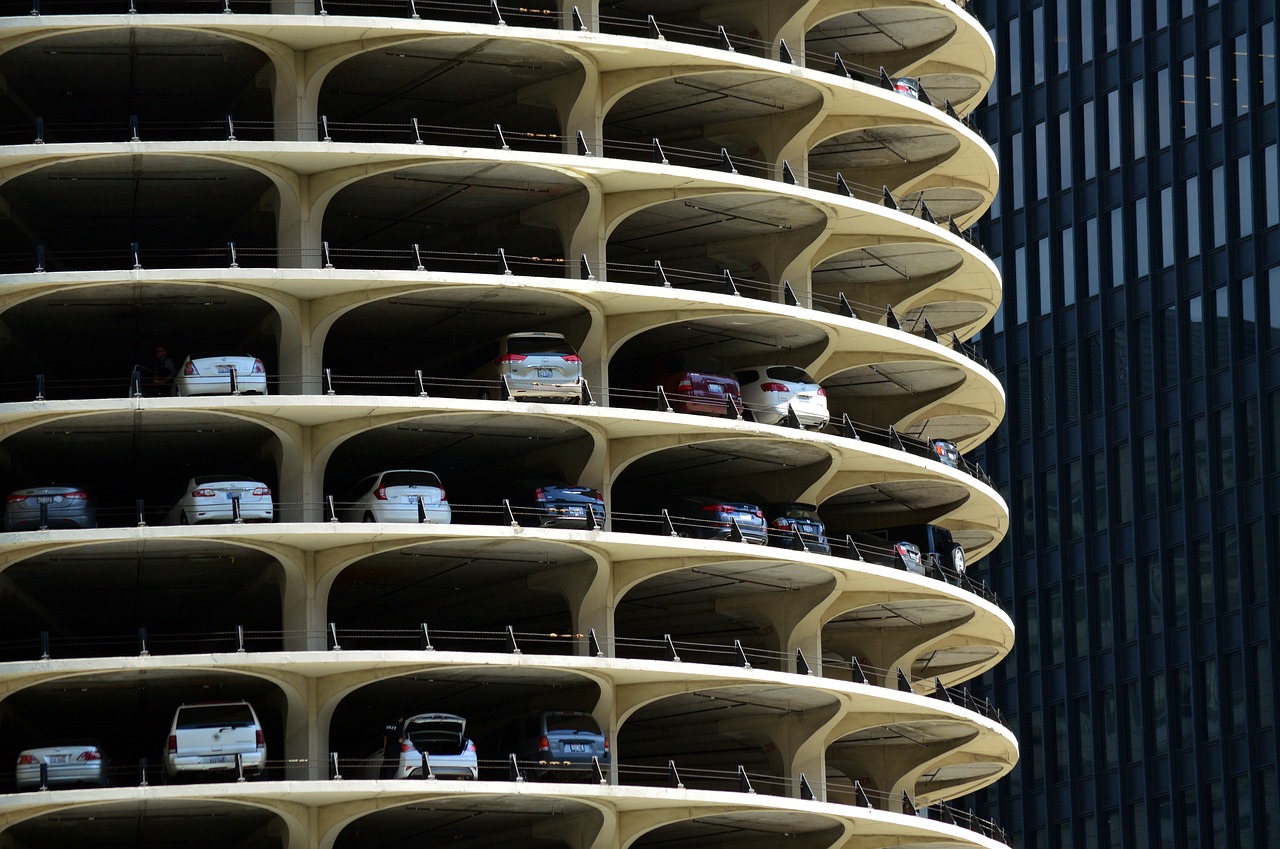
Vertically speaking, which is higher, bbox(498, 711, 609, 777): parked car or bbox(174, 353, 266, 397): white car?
bbox(174, 353, 266, 397): white car

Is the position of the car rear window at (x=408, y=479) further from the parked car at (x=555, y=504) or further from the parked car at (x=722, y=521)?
the parked car at (x=722, y=521)

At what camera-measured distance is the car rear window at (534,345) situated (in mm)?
68438

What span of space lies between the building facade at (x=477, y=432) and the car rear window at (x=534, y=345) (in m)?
0.08

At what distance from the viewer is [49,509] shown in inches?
2623

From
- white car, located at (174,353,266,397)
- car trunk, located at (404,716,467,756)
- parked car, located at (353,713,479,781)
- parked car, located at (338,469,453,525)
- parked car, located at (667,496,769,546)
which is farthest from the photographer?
parked car, located at (667,496,769,546)

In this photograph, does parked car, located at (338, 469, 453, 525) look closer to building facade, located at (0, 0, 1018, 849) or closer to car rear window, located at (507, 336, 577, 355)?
building facade, located at (0, 0, 1018, 849)

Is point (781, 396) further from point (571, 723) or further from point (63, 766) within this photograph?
point (63, 766)

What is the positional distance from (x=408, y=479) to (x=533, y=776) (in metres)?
7.51

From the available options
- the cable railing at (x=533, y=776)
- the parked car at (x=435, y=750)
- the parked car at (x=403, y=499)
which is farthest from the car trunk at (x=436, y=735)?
the parked car at (x=403, y=499)

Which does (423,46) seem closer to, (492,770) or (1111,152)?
(492,770)

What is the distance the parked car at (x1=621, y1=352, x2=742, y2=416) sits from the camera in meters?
71.2

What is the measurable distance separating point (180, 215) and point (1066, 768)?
46.3m

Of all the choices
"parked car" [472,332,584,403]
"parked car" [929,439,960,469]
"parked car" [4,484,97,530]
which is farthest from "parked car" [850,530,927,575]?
"parked car" [4,484,97,530]

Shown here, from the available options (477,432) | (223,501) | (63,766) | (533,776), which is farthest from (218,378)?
(533,776)
